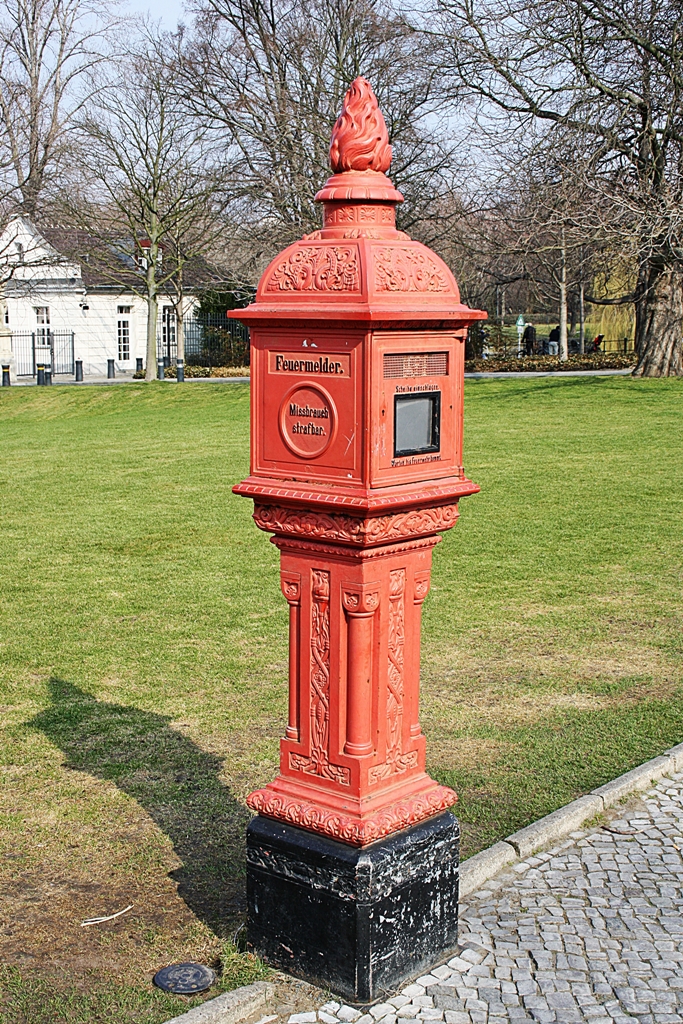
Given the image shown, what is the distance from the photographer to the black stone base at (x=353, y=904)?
12.7ft

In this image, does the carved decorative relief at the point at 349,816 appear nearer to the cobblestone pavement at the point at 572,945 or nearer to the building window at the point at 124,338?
the cobblestone pavement at the point at 572,945

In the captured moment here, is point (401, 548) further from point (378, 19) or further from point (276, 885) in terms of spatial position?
point (378, 19)

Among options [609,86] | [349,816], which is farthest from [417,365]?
[609,86]

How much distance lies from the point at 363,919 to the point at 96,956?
1005mm

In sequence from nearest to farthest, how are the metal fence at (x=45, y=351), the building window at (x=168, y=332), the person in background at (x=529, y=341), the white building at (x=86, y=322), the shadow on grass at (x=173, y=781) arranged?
the shadow on grass at (x=173, y=781) < the metal fence at (x=45, y=351) < the building window at (x=168, y=332) < the white building at (x=86, y=322) < the person in background at (x=529, y=341)

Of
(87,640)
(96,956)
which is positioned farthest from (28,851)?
(87,640)

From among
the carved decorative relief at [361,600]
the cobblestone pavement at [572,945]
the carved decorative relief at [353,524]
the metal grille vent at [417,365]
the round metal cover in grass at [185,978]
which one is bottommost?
the cobblestone pavement at [572,945]

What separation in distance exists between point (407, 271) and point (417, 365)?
32 cm

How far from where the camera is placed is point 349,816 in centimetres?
396

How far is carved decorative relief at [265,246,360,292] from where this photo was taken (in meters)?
3.78

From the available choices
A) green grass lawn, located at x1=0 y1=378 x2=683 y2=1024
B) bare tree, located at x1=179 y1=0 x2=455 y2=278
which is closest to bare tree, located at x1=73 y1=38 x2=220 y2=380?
bare tree, located at x1=179 y1=0 x2=455 y2=278

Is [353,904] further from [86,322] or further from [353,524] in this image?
[86,322]

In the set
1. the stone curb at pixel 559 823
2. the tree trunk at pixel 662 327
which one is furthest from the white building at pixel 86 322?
the stone curb at pixel 559 823

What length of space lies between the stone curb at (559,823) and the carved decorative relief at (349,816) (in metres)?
0.63
